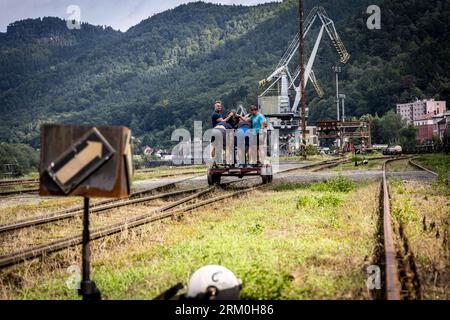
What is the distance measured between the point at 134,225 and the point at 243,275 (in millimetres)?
4317

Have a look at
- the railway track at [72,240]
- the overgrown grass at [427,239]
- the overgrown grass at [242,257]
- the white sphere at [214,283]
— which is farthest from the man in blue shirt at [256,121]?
the white sphere at [214,283]

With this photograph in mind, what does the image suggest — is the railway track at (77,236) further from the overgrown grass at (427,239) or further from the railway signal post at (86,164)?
the overgrown grass at (427,239)

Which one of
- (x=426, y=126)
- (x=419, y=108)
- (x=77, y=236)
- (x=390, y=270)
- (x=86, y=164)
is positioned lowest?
(x=77, y=236)

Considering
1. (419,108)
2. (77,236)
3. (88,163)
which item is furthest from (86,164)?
(419,108)

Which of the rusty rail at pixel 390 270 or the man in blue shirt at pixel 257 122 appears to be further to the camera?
the man in blue shirt at pixel 257 122

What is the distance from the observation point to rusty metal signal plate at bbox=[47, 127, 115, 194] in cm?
422

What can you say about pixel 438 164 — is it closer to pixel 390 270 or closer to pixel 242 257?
pixel 242 257

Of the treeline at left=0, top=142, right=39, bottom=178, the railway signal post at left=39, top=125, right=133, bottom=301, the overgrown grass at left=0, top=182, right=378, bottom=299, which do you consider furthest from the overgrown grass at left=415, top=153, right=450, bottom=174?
the treeline at left=0, top=142, right=39, bottom=178

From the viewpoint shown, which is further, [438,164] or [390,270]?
[438,164]

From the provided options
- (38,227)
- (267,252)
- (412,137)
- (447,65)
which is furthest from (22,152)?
(447,65)

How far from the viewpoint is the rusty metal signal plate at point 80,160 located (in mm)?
4225

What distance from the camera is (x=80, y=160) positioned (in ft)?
14.0
